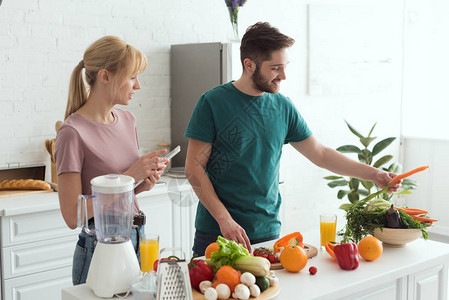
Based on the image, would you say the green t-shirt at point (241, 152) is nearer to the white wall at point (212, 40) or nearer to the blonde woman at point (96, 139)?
the blonde woman at point (96, 139)

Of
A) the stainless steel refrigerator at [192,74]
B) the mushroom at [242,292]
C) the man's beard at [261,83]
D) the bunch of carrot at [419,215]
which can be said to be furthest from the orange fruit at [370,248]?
the stainless steel refrigerator at [192,74]

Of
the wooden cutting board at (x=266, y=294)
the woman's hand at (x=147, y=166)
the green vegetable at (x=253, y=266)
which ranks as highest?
the woman's hand at (x=147, y=166)

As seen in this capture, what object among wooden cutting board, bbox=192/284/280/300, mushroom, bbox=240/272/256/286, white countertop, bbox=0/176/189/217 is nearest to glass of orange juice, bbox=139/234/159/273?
wooden cutting board, bbox=192/284/280/300

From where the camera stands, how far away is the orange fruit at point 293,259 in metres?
2.01

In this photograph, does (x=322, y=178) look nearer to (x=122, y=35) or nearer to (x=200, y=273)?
(x=122, y=35)

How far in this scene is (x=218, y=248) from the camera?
6.36 ft

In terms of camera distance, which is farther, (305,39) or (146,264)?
(305,39)

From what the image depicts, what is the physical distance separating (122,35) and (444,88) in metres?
3.39

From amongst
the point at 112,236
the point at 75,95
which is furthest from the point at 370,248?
the point at 75,95

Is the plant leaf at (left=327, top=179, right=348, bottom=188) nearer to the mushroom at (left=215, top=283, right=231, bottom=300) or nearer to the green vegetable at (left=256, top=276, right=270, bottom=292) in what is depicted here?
the green vegetable at (left=256, top=276, right=270, bottom=292)

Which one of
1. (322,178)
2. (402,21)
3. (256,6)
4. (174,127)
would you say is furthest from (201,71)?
(402,21)

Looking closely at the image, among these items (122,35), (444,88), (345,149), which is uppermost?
(122,35)

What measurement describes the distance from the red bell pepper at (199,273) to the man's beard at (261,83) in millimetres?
890

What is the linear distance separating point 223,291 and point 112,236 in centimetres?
40
